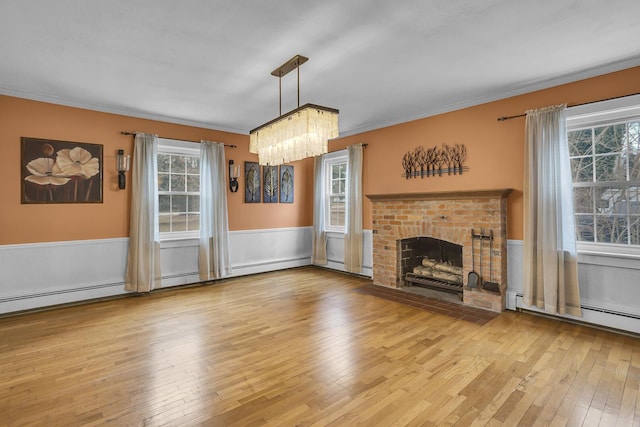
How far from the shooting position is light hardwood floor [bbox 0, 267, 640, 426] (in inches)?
80.5

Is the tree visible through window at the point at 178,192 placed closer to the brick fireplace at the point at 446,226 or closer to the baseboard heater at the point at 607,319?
the brick fireplace at the point at 446,226

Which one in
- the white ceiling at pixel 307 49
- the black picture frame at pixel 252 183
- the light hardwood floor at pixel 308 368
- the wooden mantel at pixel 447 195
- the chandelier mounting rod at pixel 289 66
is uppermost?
the white ceiling at pixel 307 49

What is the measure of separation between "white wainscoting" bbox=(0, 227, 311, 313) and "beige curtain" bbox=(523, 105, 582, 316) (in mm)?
4409

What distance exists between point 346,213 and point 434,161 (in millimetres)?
1833

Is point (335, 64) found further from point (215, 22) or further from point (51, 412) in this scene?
point (51, 412)

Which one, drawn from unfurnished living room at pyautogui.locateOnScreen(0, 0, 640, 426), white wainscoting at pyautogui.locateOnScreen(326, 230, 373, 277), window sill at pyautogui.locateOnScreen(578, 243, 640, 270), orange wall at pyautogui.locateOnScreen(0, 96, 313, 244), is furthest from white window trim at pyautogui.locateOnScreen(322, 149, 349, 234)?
window sill at pyautogui.locateOnScreen(578, 243, 640, 270)

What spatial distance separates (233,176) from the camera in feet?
18.7

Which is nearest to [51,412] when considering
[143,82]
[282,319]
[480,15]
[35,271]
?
[282,319]

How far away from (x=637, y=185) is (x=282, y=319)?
12.9ft

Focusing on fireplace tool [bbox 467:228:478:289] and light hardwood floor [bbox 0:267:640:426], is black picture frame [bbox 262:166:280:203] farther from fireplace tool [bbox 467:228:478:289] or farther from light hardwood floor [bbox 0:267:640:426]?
fireplace tool [bbox 467:228:478:289]

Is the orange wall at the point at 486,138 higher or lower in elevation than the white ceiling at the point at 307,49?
lower

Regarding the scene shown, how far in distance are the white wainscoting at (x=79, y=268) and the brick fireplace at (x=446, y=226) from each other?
2.49m

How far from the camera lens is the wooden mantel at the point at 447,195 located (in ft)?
12.8

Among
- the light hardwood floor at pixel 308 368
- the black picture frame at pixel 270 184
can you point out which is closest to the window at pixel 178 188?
the black picture frame at pixel 270 184
